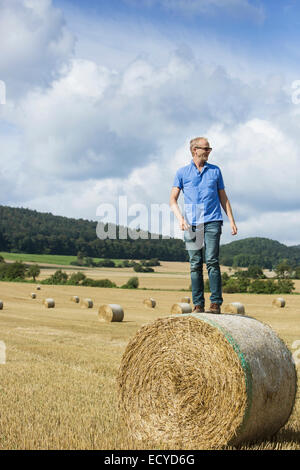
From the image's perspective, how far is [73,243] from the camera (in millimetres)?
94438

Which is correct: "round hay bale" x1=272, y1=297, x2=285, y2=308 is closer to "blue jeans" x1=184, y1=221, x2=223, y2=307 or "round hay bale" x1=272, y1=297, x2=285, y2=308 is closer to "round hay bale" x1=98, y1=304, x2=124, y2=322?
"round hay bale" x1=98, y1=304, x2=124, y2=322

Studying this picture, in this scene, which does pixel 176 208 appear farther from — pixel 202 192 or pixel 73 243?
pixel 73 243

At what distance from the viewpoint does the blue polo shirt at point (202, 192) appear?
22.1ft

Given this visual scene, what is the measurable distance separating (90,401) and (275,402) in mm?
2828

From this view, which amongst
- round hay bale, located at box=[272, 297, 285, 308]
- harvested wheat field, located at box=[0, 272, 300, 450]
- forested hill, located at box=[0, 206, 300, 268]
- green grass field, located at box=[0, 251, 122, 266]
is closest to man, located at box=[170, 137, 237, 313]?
harvested wheat field, located at box=[0, 272, 300, 450]

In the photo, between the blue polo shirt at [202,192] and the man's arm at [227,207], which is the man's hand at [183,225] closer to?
the blue polo shirt at [202,192]

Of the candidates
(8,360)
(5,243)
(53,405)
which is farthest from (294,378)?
(5,243)

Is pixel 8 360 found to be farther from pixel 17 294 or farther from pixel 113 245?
pixel 113 245

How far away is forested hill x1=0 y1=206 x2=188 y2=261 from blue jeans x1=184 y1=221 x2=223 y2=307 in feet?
227

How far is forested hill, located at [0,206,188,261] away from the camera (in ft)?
268

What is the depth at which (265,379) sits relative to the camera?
17.5ft

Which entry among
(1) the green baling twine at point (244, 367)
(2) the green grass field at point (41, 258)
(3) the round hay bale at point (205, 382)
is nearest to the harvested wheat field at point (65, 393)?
(3) the round hay bale at point (205, 382)

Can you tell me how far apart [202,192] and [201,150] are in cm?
52

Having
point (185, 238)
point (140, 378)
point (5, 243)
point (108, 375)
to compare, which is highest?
point (5, 243)
